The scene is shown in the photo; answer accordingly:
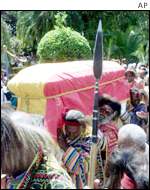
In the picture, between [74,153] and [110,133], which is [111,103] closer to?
[110,133]

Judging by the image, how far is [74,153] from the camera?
2.93 metres

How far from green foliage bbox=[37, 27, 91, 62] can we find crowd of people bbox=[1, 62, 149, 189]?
4.65 feet

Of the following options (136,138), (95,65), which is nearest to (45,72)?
(136,138)

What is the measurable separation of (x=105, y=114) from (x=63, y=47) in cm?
165

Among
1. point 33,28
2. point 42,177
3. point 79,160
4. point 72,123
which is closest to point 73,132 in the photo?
point 72,123

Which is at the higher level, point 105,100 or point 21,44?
point 21,44

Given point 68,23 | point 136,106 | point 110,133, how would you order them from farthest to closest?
point 68,23, point 136,106, point 110,133

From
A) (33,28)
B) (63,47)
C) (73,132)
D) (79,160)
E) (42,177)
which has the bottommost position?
(79,160)

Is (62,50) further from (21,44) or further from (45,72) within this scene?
(45,72)

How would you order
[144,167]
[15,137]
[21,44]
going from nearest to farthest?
[15,137] < [144,167] < [21,44]

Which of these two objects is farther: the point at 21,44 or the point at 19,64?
the point at 21,44

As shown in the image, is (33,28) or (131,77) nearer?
(131,77)

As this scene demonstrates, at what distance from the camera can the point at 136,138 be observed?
2188mm
